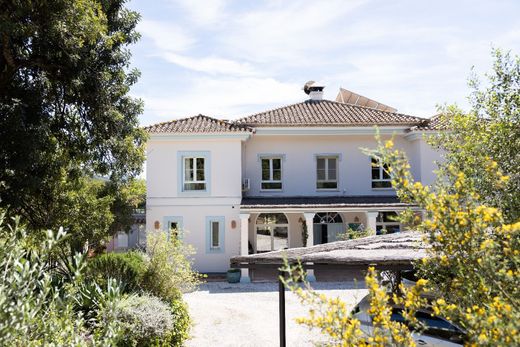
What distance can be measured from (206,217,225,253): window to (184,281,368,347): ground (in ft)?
7.96

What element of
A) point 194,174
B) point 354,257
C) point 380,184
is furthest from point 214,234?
point 354,257

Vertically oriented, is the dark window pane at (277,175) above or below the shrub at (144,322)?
above

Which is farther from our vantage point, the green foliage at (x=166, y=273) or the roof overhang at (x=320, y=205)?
the roof overhang at (x=320, y=205)

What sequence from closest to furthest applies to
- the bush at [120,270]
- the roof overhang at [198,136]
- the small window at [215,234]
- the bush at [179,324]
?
the bush at [179,324] → the bush at [120,270] → the roof overhang at [198,136] → the small window at [215,234]

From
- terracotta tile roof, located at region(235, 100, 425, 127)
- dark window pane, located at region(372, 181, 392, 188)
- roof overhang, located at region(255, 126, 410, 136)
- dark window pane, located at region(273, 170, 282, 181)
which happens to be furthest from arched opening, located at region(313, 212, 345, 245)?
terracotta tile roof, located at region(235, 100, 425, 127)

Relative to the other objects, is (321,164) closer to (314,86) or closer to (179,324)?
(314,86)

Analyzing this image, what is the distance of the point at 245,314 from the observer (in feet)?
50.5

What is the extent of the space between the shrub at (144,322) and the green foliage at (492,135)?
680 centimetres

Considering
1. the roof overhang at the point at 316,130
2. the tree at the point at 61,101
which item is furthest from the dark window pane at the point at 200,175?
the tree at the point at 61,101

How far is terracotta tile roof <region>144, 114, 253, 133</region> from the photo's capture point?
23941 millimetres

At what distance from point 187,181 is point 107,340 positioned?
20740 millimetres

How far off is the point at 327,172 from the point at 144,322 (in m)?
16.6

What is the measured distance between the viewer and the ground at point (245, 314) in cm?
1241

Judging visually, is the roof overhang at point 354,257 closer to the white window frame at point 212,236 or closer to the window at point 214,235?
the window at point 214,235
